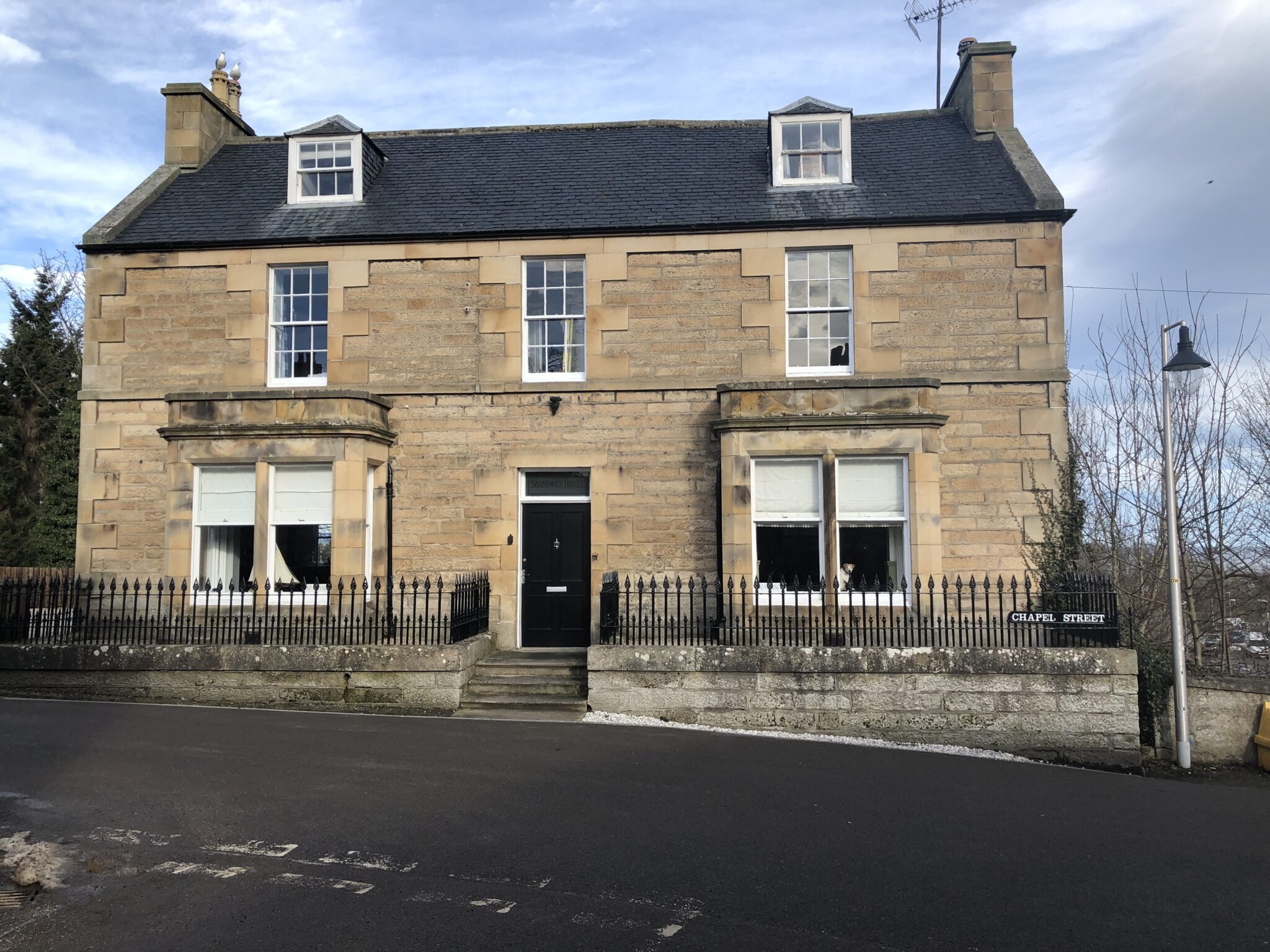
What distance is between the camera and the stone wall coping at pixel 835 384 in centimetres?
1302

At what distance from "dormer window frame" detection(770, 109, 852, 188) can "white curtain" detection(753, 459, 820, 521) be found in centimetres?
509

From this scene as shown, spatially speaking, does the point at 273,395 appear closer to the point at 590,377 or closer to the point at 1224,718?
the point at 590,377

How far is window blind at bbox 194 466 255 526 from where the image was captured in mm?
13898

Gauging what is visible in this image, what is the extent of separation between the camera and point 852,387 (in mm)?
13031

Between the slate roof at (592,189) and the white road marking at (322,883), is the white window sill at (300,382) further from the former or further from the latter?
the white road marking at (322,883)

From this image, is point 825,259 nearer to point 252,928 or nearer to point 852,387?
point 852,387

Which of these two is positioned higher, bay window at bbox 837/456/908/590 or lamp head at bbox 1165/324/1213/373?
lamp head at bbox 1165/324/1213/373

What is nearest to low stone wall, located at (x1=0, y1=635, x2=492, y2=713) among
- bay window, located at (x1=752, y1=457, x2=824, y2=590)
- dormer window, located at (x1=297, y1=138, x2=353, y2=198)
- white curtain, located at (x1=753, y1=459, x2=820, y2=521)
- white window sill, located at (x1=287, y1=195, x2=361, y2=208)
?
bay window, located at (x1=752, y1=457, x2=824, y2=590)

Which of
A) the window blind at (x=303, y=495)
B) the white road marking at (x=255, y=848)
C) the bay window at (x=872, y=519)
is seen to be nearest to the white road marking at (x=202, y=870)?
the white road marking at (x=255, y=848)

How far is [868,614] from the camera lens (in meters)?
12.4

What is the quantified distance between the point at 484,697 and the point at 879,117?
1253cm

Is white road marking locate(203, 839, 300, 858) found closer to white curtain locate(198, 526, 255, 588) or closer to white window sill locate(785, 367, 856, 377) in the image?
white curtain locate(198, 526, 255, 588)

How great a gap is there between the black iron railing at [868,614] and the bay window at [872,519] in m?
0.28

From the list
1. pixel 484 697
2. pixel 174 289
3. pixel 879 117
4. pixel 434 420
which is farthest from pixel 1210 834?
pixel 174 289
